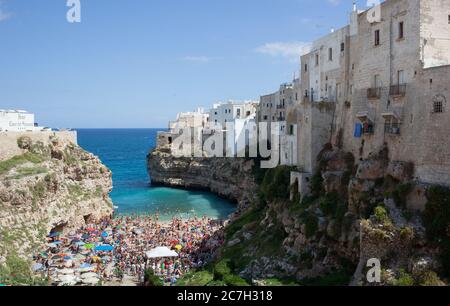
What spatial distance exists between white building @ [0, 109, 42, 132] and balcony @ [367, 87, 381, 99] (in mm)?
38047

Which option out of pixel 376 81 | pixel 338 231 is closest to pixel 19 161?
pixel 338 231

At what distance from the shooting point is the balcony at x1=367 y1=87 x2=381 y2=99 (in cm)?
2614

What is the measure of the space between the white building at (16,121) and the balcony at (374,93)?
38.0 metres

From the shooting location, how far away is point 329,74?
32.7 metres

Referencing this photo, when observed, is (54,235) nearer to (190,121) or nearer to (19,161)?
(19,161)

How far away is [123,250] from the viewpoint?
1503 inches

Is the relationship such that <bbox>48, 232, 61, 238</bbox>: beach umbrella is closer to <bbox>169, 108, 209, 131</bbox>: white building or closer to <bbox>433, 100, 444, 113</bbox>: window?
<bbox>433, 100, 444, 113</bbox>: window

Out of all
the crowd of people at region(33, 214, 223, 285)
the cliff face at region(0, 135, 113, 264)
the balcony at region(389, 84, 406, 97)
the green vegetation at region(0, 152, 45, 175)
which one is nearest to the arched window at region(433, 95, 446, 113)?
the balcony at region(389, 84, 406, 97)

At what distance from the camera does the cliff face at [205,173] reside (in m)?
62.0

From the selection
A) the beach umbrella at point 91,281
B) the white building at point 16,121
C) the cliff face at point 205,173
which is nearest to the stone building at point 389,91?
the beach umbrella at point 91,281

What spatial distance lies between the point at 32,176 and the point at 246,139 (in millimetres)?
31297

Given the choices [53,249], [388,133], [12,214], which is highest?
[388,133]
